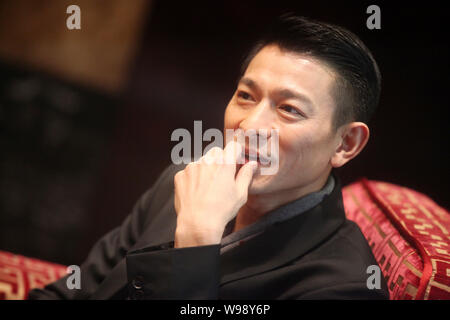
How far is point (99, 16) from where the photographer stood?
2.88m

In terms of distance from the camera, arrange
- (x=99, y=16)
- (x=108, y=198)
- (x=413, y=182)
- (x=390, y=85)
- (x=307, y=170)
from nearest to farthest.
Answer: (x=307, y=170) → (x=390, y=85) → (x=413, y=182) → (x=108, y=198) → (x=99, y=16)

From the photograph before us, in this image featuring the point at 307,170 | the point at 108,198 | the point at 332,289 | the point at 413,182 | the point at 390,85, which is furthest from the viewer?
the point at 108,198

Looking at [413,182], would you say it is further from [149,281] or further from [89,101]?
[89,101]

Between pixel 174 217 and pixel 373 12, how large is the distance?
99 centimetres

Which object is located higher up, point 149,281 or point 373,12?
point 373,12

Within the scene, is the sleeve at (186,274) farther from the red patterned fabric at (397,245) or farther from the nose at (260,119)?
the red patterned fabric at (397,245)

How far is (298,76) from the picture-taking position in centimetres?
112

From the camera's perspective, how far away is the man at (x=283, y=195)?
1024mm

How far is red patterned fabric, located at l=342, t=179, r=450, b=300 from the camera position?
3.46 ft

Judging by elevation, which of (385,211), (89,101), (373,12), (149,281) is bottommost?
(149,281)

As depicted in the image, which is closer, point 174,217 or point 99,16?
point 174,217

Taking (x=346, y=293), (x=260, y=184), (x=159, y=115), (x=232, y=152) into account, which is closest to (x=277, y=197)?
(x=260, y=184)

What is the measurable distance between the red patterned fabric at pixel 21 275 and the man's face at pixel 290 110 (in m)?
0.99

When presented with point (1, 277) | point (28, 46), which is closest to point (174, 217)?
point (1, 277)
